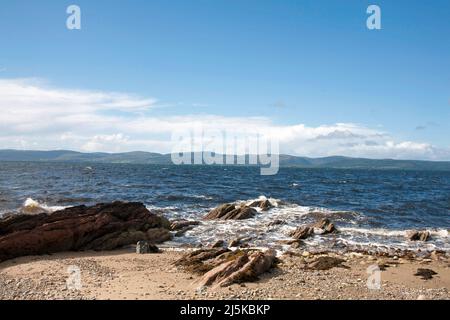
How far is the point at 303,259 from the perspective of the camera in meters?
25.4

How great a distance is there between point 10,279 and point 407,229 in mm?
37061

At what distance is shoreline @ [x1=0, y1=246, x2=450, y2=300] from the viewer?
16.9m

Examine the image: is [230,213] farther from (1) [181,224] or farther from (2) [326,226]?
(2) [326,226]

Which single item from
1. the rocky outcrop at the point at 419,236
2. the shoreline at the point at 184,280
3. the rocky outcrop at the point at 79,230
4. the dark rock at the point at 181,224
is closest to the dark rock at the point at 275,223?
the dark rock at the point at 181,224

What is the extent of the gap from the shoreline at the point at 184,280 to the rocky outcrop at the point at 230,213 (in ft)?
53.1

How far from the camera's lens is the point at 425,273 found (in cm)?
2245

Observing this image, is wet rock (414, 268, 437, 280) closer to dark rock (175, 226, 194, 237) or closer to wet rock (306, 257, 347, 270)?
wet rock (306, 257, 347, 270)

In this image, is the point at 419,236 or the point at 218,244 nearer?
the point at 218,244

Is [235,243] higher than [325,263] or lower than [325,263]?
lower

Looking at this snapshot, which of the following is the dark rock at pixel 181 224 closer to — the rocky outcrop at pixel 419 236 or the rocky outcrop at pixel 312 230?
the rocky outcrop at pixel 312 230

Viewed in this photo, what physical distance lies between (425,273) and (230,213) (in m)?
Result: 24.0

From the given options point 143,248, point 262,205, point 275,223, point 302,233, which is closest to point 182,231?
point 143,248

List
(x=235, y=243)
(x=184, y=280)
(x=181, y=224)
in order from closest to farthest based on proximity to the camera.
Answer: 1. (x=184, y=280)
2. (x=235, y=243)
3. (x=181, y=224)
